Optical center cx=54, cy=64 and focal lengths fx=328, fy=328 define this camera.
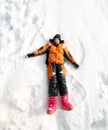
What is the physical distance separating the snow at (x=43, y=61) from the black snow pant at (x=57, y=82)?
0.52 feet

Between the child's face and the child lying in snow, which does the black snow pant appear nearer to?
the child lying in snow

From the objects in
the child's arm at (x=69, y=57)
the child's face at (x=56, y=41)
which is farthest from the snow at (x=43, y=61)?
the child's face at (x=56, y=41)

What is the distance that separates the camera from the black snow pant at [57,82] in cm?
560

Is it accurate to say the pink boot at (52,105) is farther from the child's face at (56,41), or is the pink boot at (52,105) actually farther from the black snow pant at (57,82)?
the child's face at (56,41)

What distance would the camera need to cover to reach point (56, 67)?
5.85 m

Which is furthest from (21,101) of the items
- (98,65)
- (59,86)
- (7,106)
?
(98,65)

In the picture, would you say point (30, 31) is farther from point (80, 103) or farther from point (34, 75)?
point (80, 103)

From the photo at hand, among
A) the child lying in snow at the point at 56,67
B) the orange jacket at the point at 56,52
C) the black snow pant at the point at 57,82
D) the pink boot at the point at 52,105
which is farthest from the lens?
the orange jacket at the point at 56,52

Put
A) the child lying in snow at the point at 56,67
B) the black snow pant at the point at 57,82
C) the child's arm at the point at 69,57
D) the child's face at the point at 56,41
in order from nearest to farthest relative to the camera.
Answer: the child lying in snow at the point at 56,67
the black snow pant at the point at 57,82
the child's arm at the point at 69,57
the child's face at the point at 56,41

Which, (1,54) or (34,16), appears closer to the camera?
(1,54)

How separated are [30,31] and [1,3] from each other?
1.00 metres

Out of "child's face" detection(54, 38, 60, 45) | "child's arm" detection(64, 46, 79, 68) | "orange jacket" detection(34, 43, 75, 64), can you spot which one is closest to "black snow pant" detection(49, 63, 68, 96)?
"orange jacket" detection(34, 43, 75, 64)

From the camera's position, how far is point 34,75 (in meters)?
5.88

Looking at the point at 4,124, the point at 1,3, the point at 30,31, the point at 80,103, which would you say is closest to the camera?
the point at 4,124
